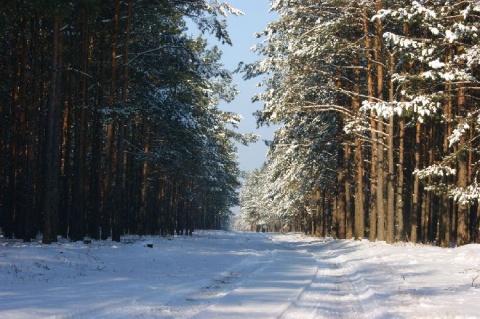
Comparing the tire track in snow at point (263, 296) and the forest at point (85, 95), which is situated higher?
the forest at point (85, 95)

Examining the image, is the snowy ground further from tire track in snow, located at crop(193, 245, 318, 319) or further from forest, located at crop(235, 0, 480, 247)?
forest, located at crop(235, 0, 480, 247)

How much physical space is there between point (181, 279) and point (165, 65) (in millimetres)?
16227

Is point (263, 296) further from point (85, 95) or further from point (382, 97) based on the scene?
point (382, 97)

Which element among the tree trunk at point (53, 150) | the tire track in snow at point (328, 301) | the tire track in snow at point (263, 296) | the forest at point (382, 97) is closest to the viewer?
the tire track in snow at point (263, 296)

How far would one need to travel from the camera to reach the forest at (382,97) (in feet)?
61.6

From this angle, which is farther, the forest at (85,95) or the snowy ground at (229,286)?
the forest at (85,95)

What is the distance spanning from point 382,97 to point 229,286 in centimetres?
1806

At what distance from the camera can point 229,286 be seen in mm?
11094

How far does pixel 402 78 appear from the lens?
19328 mm

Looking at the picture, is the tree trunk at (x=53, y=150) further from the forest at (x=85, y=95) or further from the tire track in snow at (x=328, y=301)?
the tire track in snow at (x=328, y=301)

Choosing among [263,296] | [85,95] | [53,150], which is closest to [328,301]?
[263,296]

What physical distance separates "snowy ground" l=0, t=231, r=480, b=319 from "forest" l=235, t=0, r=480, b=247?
19.1ft

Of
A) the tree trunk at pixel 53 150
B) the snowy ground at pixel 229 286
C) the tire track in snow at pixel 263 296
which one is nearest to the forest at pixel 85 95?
the tree trunk at pixel 53 150

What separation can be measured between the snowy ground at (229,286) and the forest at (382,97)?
19.1ft
